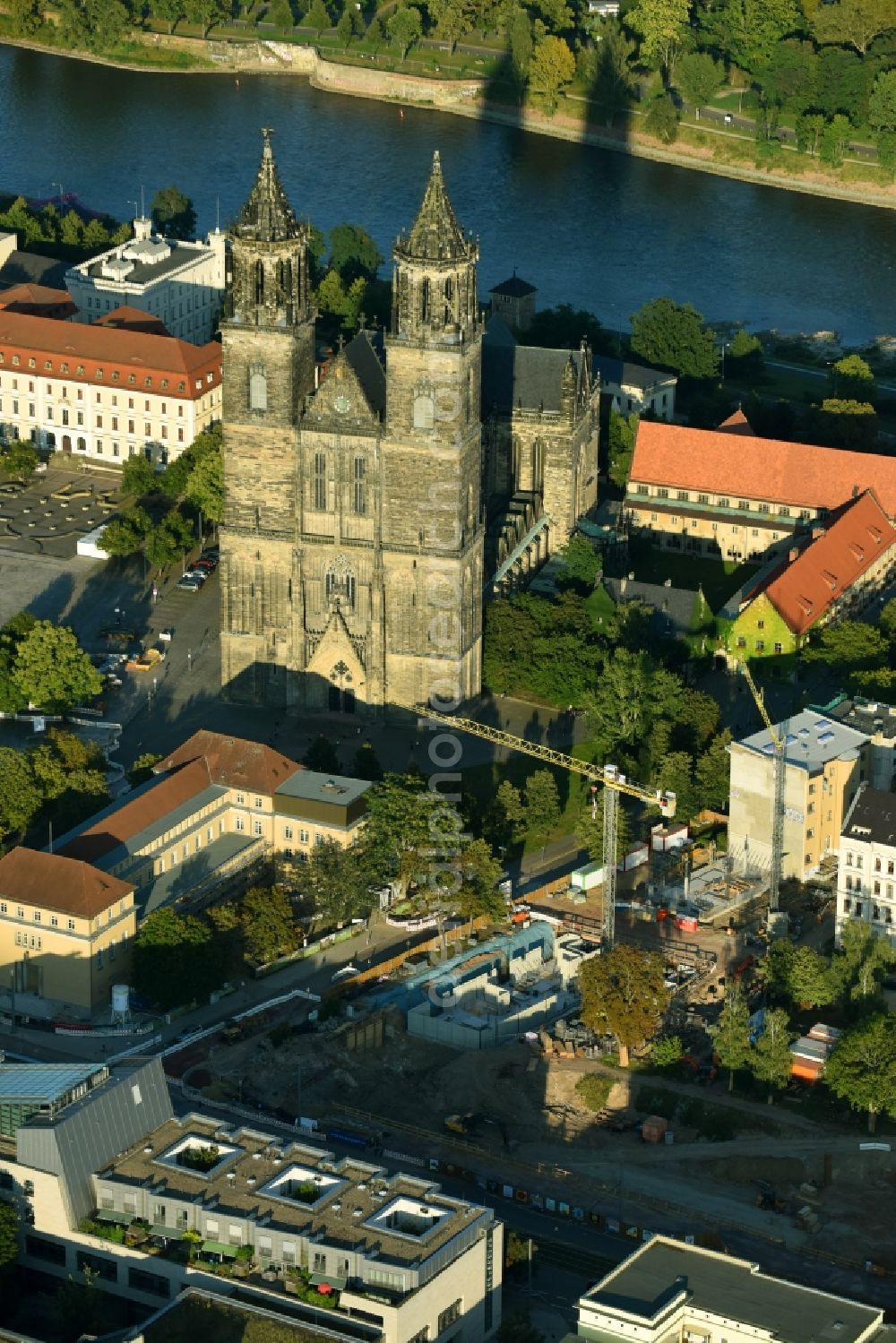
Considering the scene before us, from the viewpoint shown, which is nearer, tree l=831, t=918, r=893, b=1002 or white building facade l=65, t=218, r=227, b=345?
tree l=831, t=918, r=893, b=1002

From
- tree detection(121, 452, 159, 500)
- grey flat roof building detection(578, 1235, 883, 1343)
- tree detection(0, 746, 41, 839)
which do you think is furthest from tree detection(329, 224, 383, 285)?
grey flat roof building detection(578, 1235, 883, 1343)

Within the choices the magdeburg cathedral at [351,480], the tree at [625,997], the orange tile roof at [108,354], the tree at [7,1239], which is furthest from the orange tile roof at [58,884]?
→ the orange tile roof at [108,354]

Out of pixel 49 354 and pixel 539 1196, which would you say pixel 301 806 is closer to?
pixel 539 1196

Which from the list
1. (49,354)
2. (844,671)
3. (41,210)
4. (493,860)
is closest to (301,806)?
(493,860)

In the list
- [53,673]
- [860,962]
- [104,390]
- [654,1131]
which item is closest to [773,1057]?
[654,1131]

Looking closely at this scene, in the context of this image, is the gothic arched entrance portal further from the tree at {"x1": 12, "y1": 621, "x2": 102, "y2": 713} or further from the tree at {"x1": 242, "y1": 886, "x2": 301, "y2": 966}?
the tree at {"x1": 242, "y1": 886, "x2": 301, "y2": 966}

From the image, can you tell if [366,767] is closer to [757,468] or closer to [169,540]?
[169,540]
